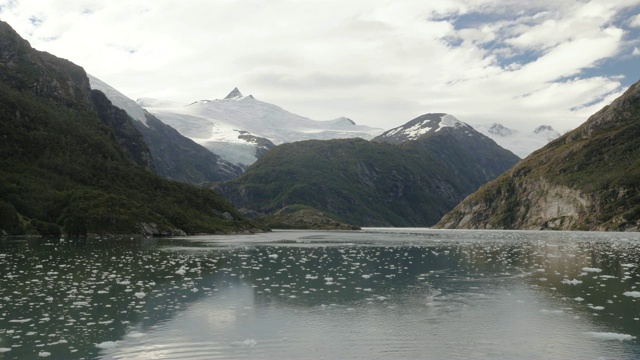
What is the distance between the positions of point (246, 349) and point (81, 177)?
177600 mm

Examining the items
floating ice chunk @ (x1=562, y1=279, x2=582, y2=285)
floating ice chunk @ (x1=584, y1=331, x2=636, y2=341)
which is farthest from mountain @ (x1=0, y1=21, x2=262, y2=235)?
floating ice chunk @ (x1=584, y1=331, x2=636, y2=341)

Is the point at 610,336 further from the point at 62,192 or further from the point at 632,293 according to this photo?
the point at 62,192

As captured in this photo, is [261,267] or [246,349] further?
[261,267]

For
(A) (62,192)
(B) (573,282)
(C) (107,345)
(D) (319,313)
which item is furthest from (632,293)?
(A) (62,192)

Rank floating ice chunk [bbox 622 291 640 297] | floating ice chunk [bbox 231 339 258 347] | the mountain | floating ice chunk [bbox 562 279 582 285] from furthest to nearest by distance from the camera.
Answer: the mountain < floating ice chunk [bbox 562 279 582 285] < floating ice chunk [bbox 622 291 640 297] < floating ice chunk [bbox 231 339 258 347]

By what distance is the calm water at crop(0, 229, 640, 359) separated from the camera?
2162 centimetres

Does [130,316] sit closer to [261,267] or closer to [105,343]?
[105,343]

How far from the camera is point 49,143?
18475cm

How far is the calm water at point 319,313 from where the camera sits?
2162cm

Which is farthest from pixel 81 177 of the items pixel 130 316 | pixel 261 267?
pixel 130 316

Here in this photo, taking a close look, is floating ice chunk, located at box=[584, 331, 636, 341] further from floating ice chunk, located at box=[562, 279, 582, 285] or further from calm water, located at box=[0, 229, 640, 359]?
floating ice chunk, located at box=[562, 279, 582, 285]

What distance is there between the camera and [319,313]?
2947 centimetres

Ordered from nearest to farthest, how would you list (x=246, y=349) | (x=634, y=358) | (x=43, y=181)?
(x=634, y=358)
(x=246, y=349)
(x=43, y=181)

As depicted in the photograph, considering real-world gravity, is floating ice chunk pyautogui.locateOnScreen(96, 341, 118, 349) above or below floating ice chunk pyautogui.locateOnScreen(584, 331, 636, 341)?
below
